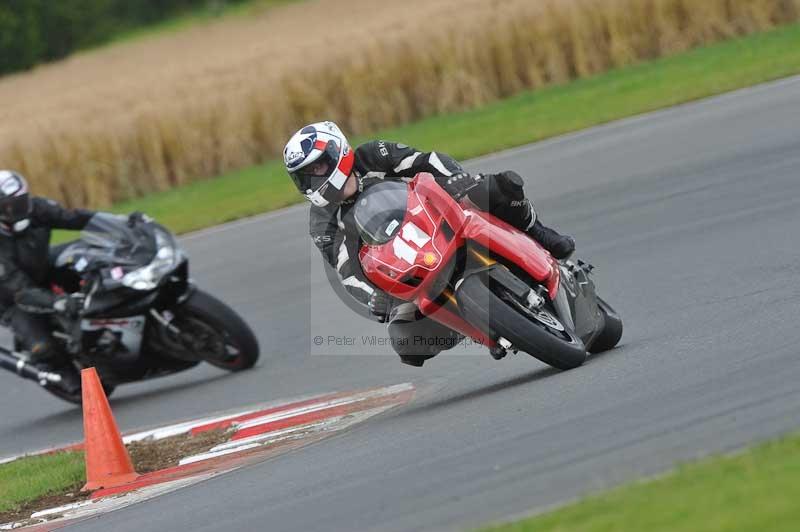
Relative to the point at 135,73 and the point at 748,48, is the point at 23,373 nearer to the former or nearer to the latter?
the point at 748,48

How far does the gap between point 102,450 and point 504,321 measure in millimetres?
2654

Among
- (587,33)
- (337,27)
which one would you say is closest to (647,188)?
(587,33)

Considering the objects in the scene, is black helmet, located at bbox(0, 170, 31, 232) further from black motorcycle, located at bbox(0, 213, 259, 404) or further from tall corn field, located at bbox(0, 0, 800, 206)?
tall corn field, located at bbox(0, 0, 800, 206)

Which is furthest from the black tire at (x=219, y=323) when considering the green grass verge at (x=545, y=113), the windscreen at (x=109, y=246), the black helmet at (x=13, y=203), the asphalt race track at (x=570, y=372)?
the green grass verge at (x=545, y=113)

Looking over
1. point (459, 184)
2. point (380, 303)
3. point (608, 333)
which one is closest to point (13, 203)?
point (380, 303)

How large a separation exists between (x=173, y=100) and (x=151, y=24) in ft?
173

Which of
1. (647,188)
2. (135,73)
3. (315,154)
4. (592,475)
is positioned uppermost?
(315,154)

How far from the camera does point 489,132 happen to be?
18.3m

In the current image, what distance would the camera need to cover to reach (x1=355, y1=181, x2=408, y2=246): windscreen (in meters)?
7.20

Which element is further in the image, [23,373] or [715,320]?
[23,373]

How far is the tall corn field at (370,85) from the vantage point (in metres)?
20.7

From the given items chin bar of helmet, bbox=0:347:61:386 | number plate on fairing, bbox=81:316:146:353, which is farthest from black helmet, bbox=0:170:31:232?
chin bar of helmet, bbox=0:347:61:386

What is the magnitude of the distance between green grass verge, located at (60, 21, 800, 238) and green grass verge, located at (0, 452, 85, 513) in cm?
774

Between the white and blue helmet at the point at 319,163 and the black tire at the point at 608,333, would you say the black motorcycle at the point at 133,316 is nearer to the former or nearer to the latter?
the white and blue helmet at the point at 319,163
